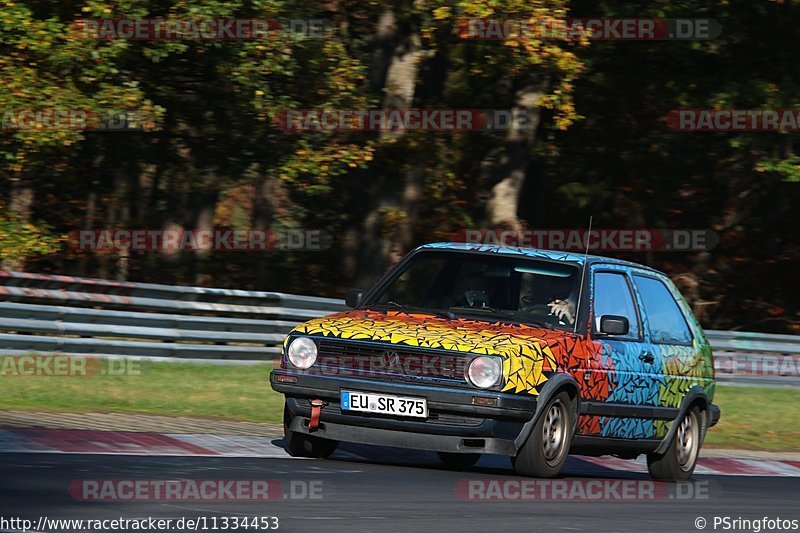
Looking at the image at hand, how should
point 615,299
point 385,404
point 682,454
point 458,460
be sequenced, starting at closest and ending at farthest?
point 385,404
point 615,299
point 458,460
point 682,454

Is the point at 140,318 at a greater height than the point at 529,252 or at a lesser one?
lesser

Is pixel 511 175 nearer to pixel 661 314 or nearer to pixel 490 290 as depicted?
pixel 661 314

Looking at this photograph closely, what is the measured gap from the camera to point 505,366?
9578 mm

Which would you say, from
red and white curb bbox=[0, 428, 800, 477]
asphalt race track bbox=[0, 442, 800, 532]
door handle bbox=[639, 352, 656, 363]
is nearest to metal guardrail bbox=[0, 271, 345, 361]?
red and white curb bbox=[0, 428, 800, 477]

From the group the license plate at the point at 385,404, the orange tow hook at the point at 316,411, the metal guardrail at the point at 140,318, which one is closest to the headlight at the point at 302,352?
the orange tow hook at the point at 316,411

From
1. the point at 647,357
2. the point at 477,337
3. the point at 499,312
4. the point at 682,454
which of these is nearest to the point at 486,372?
the point at 477,337

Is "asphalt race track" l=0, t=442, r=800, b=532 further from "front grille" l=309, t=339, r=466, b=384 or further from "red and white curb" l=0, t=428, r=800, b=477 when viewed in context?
"front grille" l=309, t=339, r=466, b=384

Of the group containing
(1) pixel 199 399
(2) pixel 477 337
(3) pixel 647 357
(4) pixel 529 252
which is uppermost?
(4) pixel 529 252

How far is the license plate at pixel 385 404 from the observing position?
9.68 m

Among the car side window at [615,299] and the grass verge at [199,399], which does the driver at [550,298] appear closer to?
the car side window at [615,299]

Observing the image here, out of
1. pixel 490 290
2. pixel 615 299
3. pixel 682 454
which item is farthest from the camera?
pixel 682 454

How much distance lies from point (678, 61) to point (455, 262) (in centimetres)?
1665

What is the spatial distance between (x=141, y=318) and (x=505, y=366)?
8600 mm

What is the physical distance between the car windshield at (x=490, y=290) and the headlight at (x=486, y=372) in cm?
81
